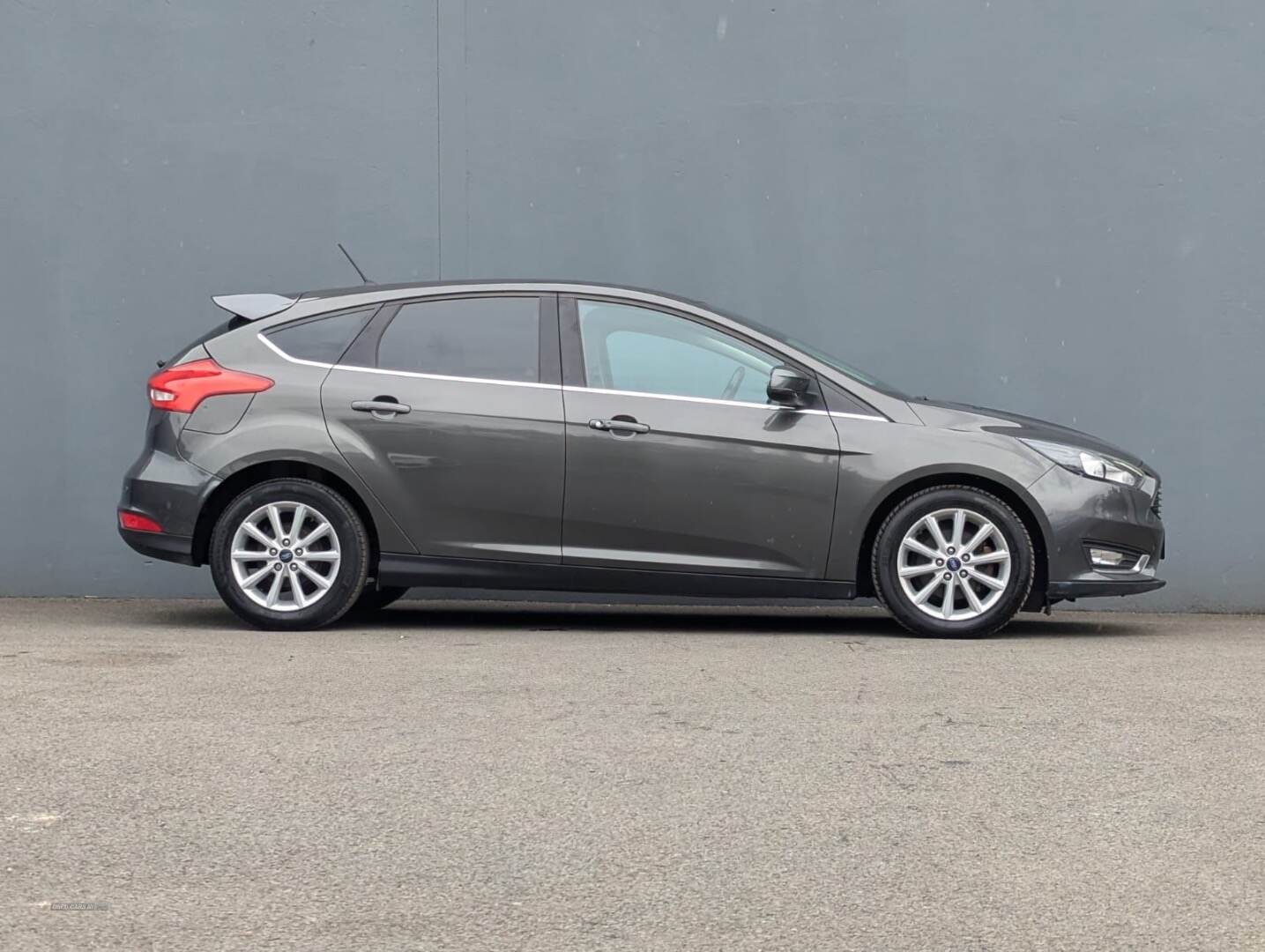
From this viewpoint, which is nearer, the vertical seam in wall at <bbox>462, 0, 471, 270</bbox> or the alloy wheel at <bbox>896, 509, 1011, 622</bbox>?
the alloy wheel at <bbox>896, 509, 1011, 622</bbox>

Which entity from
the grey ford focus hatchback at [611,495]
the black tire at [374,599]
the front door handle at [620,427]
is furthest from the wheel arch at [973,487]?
the black tire at [374,599]

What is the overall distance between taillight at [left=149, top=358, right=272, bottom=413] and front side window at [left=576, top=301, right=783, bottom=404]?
157 cm

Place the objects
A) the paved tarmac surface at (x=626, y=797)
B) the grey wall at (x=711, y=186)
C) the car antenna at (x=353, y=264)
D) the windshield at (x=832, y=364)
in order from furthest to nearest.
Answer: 1. the grey wall at (x=711, y=186)
2. the car antenna at (x=353, y=264)
3. the windshield at (x=832, y=364)
4. the paved tarmac surface at (x=626, y=797)

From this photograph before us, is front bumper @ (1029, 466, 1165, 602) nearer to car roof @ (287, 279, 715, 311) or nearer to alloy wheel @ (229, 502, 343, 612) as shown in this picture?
car roof @ (287, 279, 715, 311)

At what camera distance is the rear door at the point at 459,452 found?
789 centimetres

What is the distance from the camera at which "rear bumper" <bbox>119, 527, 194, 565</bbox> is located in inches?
313

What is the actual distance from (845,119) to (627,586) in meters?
3.70

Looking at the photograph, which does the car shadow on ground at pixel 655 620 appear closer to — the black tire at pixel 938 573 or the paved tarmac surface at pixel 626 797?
the black tire at pixel 938 573

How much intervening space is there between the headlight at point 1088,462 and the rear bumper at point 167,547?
392cm

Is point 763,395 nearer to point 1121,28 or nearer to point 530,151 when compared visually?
point 530,151

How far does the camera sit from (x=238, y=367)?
26.3ft

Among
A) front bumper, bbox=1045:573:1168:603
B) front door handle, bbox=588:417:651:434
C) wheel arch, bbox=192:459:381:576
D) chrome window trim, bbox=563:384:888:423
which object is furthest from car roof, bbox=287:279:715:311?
front bumper, bbox=1045:573:1168:603

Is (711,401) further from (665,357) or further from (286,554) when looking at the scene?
(286,554)

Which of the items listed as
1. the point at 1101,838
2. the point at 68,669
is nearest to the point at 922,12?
the point at 68,669
